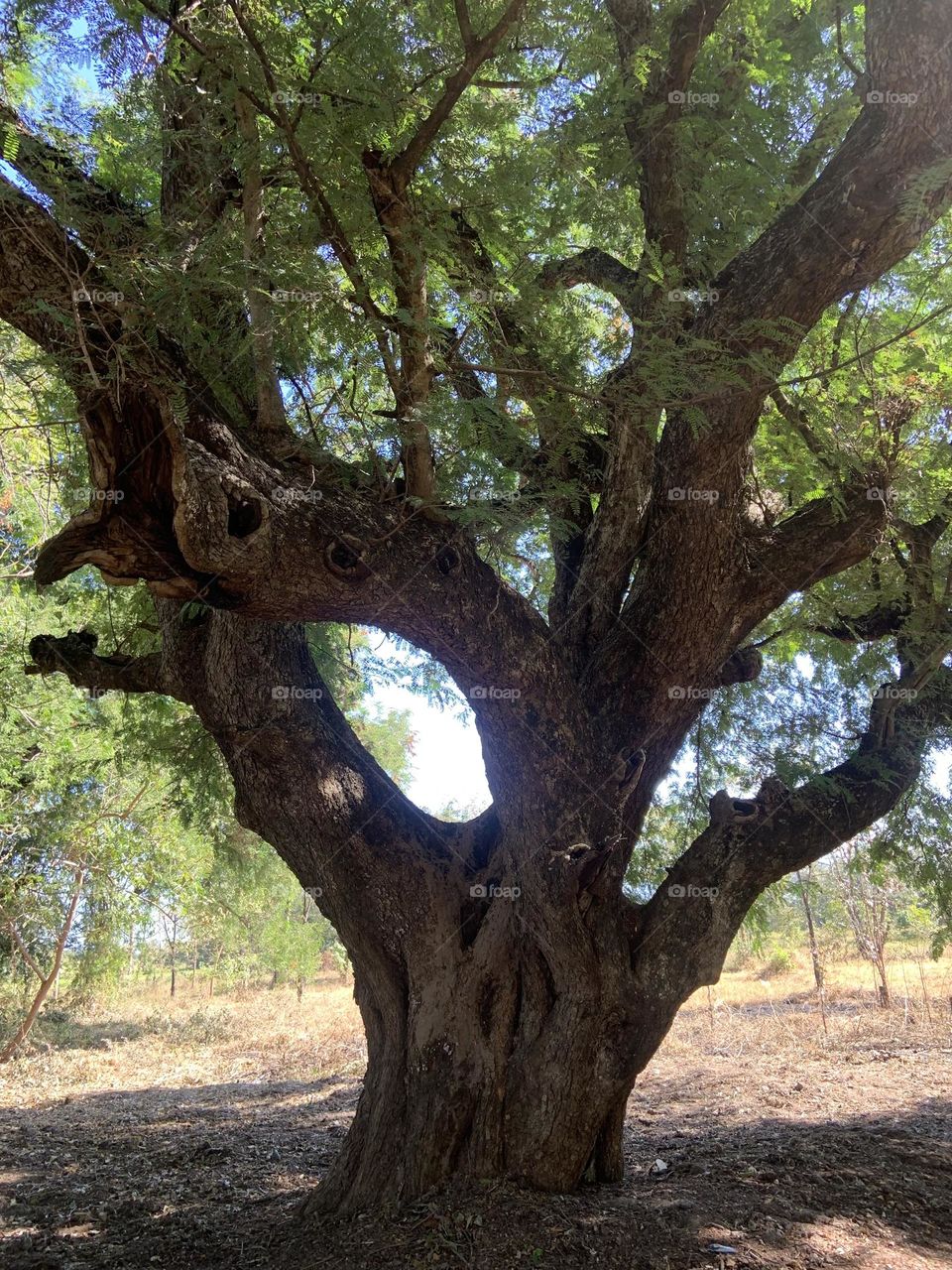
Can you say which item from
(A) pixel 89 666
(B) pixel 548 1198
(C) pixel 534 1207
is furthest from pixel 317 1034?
(C) pixel 534 1207

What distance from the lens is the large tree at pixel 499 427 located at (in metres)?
3.27

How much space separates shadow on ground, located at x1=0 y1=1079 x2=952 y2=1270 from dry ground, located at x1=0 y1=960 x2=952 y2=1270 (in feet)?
0.04

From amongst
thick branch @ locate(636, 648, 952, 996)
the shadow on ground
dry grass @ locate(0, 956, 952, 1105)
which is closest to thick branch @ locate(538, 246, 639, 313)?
thick branch @ locate(636, 648, 952, 996)

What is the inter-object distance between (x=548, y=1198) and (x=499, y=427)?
11.0 feet

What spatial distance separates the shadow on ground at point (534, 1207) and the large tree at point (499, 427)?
32 cm

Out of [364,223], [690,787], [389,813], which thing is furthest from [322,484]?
[690,787]

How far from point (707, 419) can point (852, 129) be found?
1.38 m

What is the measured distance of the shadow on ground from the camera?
3389 millimetres

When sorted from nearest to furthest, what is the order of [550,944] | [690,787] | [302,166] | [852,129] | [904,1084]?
[302,166]
[852,129]
[550,944]
[690,787]
[904,1084]

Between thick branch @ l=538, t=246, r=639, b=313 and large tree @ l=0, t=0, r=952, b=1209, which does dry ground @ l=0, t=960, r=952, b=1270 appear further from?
thick branch @ l=538, t=246, r=639, b=313

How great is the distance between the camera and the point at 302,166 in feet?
10.5

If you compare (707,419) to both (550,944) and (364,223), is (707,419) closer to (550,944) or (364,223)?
(364,223)

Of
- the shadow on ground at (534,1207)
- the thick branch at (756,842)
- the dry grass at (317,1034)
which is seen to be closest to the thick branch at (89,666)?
the shadow on ground at (534,1207)

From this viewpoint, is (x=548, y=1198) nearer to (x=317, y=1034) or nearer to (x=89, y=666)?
(x=89, y=666)
